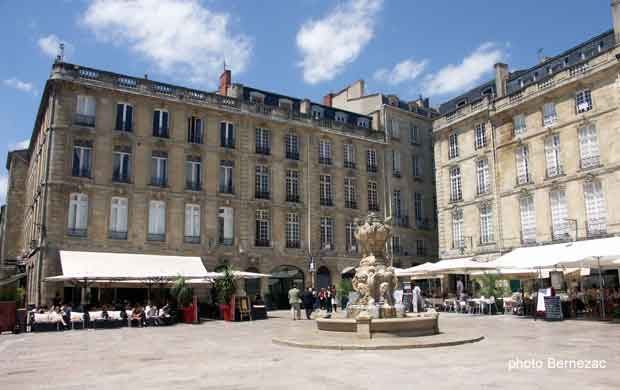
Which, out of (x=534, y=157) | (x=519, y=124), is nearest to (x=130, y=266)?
(x=534, y=157)

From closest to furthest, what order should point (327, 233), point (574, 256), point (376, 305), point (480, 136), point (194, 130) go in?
point (376, 305)
point (574, 256)
point (194, 130)
point (480, 136)
point (327, 233)

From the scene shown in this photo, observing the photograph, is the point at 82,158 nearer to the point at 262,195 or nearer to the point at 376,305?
the point at 262,195

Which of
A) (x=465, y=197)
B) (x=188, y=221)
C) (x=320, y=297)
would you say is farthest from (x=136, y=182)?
(x=465, y=197)

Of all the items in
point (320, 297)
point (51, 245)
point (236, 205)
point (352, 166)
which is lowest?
point (320, 297)

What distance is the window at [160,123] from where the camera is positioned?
27.7 meters

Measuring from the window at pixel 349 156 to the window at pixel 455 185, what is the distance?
603cm

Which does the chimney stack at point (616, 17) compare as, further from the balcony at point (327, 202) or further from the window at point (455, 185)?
the balcony at point (327, 202)

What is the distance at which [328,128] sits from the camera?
3322 cm

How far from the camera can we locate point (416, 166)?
37312 mm

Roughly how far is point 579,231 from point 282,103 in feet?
60.2

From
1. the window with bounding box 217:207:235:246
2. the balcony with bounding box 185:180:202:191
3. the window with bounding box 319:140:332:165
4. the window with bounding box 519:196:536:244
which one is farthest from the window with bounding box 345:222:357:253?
the window with bounding box 519:196:536:244

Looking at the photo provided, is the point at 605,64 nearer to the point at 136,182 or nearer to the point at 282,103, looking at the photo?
the point at 282,103

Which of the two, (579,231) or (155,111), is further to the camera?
(155,111)

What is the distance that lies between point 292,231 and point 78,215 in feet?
37.2
